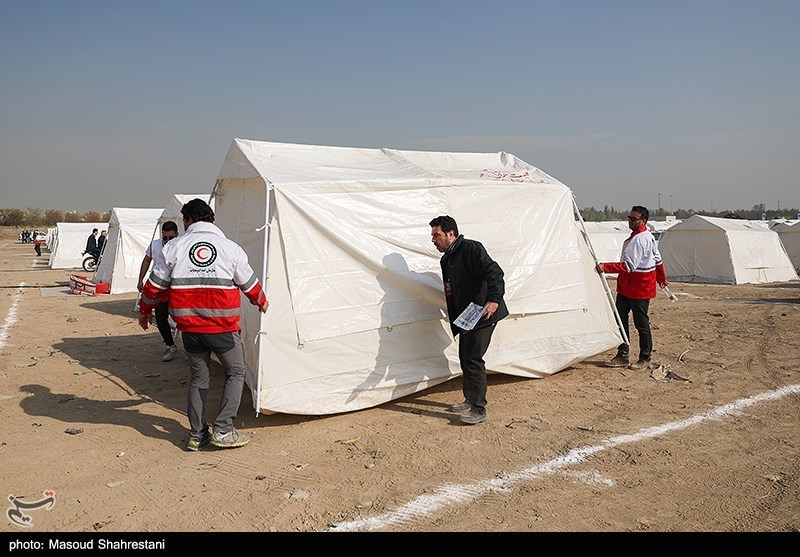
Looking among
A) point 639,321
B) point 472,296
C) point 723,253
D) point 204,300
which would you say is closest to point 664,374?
point 639,321

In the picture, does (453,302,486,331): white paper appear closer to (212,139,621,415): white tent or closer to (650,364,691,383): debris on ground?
(212,139,621,415): white tent

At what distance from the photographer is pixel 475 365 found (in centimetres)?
533

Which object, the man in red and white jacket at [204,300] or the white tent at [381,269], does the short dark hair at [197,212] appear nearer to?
the man in red and white jacket at [204,300]

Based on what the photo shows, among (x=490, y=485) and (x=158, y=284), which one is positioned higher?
(x=158, y=284)

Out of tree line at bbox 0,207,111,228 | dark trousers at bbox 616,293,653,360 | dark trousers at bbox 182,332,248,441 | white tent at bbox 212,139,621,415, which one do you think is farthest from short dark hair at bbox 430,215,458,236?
tree line at bbox 0,207,111,228

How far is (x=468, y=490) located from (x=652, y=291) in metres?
4.16

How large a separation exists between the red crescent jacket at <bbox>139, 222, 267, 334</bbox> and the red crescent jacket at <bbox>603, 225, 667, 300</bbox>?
4596 millimetres

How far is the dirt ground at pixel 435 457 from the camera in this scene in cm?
358

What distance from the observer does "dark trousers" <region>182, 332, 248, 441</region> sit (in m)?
4.64

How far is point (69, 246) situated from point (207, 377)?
92.2ft

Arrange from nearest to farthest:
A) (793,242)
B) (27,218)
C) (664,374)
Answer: (664,374), (793,242), (27,218)

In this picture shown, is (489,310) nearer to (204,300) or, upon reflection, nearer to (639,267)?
(204,300)

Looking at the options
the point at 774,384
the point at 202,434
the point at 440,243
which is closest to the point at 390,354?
the point at 440,243

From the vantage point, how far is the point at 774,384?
20.7ft
